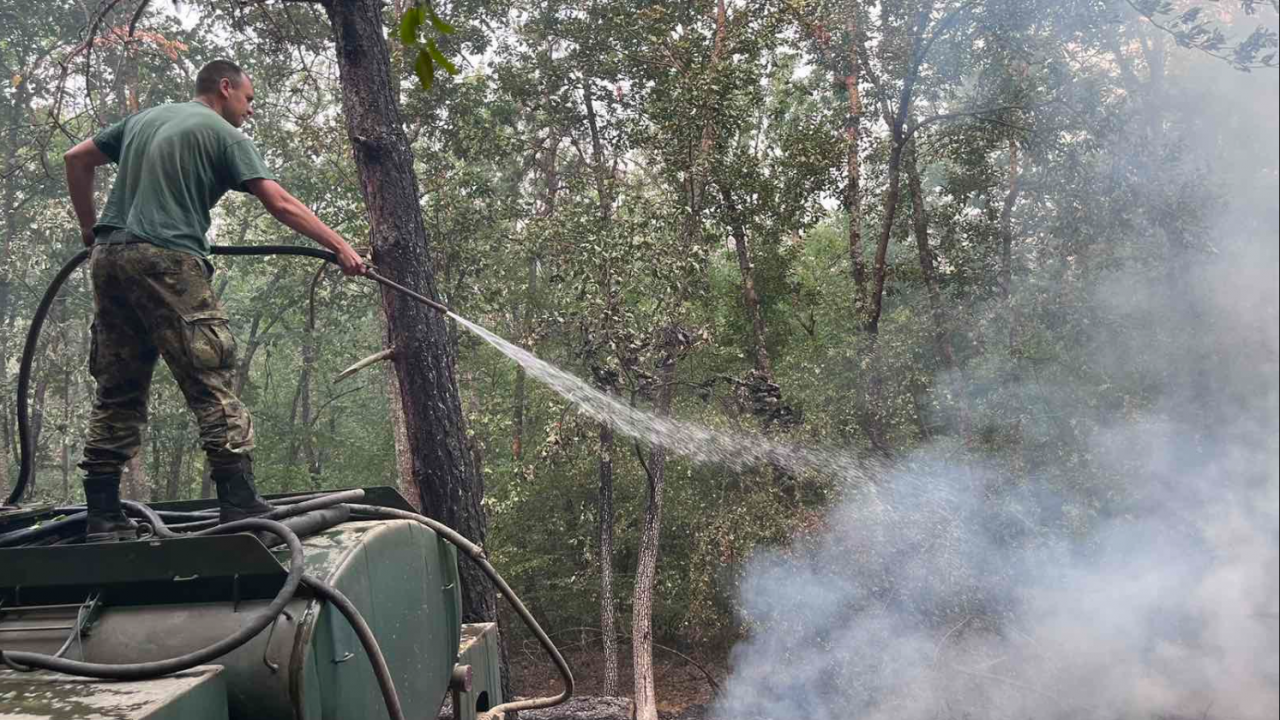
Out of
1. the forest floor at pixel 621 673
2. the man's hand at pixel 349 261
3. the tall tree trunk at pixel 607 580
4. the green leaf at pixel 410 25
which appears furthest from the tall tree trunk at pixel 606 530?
the green leaf at pixel 410 25

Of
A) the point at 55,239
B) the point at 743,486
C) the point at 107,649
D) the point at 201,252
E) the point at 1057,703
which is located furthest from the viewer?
the point at 55,239

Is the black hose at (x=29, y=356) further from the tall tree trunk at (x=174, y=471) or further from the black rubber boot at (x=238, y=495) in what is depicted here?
the tall tree trunk at (x=174, y=471)

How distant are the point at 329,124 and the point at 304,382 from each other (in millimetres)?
10461

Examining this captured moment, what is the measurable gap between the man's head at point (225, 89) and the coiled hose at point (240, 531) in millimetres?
514

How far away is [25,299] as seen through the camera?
19.5 m

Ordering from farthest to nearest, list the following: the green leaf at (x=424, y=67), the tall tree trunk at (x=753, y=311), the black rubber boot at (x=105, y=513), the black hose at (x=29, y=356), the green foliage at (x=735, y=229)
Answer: the tall tree trunk at (x=753, y=311) < the green foliage at (x=735, y=229) < the black hose at (x=29, y=356) < the black rubber boot at (x=105, y=513) < the green leaf at (x=424, y=67)

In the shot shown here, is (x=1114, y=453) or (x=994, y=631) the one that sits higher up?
(x=1114, y=453)

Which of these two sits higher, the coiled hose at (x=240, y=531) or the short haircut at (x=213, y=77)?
the short haircut at (x=213, y=77)

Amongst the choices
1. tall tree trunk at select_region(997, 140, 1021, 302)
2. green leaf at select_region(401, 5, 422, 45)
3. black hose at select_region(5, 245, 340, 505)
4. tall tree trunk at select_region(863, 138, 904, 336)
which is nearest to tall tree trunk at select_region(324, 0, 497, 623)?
black hose at select_region(5, 245, 340, 505)

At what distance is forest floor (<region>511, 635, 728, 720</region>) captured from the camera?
52.4 ft

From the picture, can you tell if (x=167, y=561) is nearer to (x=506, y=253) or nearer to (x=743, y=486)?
(x=743, y=486)

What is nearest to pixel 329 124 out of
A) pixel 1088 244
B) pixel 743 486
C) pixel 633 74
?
pixel 633 74

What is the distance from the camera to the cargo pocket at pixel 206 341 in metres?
3.02

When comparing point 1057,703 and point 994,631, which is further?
point 994,631
